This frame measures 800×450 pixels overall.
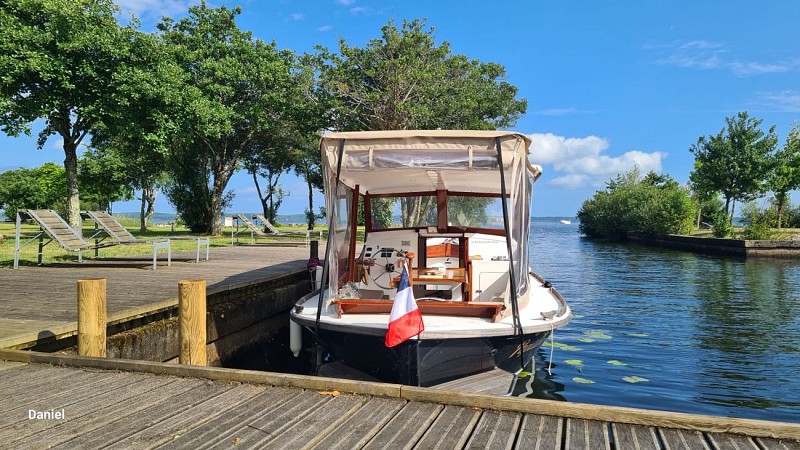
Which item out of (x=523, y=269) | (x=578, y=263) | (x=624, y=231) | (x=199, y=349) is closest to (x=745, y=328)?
(x=523, y=269)

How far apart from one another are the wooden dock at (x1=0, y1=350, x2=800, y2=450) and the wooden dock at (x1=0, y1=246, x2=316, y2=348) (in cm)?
149

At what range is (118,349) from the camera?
6250 millimetres

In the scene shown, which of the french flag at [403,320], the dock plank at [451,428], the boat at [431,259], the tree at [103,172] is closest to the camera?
the dock plank at [451,428]

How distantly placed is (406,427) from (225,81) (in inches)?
1064

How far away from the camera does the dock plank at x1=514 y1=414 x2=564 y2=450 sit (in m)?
3.37

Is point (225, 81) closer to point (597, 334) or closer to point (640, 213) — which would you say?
point (597, 334)

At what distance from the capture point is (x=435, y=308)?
20.7 feet

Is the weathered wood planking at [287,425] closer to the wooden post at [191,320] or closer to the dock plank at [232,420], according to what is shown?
the dock plank at [232,420]

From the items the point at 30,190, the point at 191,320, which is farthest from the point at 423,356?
the point at 30,190

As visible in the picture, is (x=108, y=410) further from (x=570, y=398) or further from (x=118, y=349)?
(x=570, y=398)

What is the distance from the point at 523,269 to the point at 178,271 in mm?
7619

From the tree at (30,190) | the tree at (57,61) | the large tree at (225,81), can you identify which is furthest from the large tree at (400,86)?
the tree at (30,190)

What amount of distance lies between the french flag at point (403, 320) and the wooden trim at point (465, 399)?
794 millimetres

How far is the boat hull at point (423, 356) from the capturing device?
5.42m
